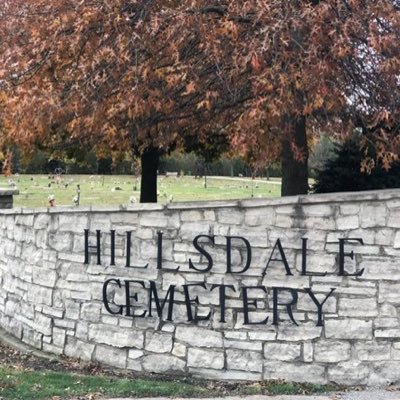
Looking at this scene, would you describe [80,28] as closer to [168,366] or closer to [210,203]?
[210,203]

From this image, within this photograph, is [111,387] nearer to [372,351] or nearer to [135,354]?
[135,354]

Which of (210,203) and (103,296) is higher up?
(210,203)

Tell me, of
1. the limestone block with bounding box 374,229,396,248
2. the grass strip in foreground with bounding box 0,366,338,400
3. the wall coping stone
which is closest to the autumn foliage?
the wall coping stone

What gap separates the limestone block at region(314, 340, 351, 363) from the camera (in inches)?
236

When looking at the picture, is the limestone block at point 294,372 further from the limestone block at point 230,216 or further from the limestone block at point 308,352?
the limestone block at point 230,216

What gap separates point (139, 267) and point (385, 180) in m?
7.23

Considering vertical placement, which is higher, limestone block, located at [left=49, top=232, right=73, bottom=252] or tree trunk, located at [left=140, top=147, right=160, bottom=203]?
tree trunk, located at [left=140, top=147, right=160, bottom=203]

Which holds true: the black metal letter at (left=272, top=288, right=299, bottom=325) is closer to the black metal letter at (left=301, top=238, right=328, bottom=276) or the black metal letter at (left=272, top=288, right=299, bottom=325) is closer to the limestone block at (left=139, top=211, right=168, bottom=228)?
the black metal letter at (left=301, top=238, right=328, bottom=276)

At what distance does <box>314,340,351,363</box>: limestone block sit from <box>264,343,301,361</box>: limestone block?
0.58ft

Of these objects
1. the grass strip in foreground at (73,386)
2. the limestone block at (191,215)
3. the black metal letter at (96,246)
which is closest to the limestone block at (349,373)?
the grass strip in foreground at (73,386)

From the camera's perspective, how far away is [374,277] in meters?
5.93

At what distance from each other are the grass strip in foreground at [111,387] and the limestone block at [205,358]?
0.19 metres

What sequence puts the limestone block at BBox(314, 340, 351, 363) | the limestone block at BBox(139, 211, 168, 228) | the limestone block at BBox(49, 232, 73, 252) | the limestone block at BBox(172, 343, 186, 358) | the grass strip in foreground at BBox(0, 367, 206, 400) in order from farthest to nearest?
the limestone block at BBox(49, 232, 73, 252) → the limestone block at BBox(139, 211, 168, 228) → the limestone block at BBox(172, 343, 186, 358) → the limestone block at BBox(314, 340, 351, 363) → the grass strip in foreground at BBox(0, 367, 206, 400)

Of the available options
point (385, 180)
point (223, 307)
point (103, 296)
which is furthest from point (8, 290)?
point (385, 180)
